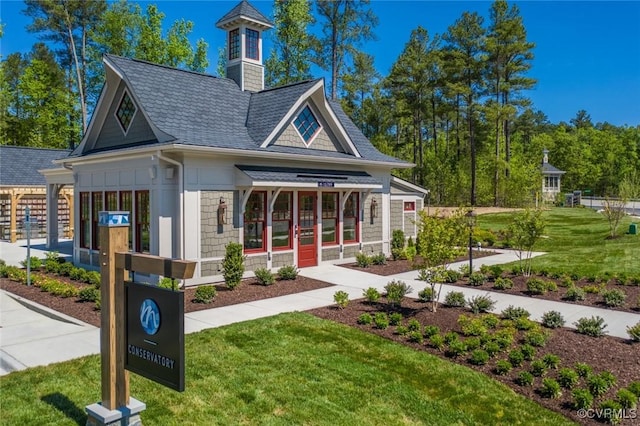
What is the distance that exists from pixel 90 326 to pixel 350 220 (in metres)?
9.43

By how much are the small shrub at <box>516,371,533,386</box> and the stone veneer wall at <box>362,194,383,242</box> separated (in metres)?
10.5

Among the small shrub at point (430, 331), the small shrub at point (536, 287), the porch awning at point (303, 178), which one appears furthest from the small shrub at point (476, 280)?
the small shrub at point (430, 331)

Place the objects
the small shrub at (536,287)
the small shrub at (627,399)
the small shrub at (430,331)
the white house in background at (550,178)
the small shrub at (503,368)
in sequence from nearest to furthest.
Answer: the small shrub at (627,399)
the small shrub at (503,368)
the small shrub at (430,331)
the small shrub at (536,287)
the white house in background at (550,178)

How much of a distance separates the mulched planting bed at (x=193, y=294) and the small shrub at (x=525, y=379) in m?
6.04

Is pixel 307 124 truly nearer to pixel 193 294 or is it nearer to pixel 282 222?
pixel 282 222

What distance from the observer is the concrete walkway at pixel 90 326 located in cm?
698

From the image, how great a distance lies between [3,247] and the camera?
20.2 meters

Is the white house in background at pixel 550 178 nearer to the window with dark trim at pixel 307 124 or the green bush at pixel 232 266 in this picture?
the window with dark trim at pixel 307 124

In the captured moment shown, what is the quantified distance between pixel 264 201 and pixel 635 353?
367 inches

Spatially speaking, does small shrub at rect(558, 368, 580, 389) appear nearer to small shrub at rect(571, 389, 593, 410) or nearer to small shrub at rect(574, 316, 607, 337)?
small shrub at rect(571, 389, 593, 410)

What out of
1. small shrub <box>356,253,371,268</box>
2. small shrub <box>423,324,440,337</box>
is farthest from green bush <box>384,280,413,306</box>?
small shrub <box>356,253,371,268</box>

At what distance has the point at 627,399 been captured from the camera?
5.27 meters

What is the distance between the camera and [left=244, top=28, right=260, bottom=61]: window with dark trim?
16.5m

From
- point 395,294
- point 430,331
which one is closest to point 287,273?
point 395,294
